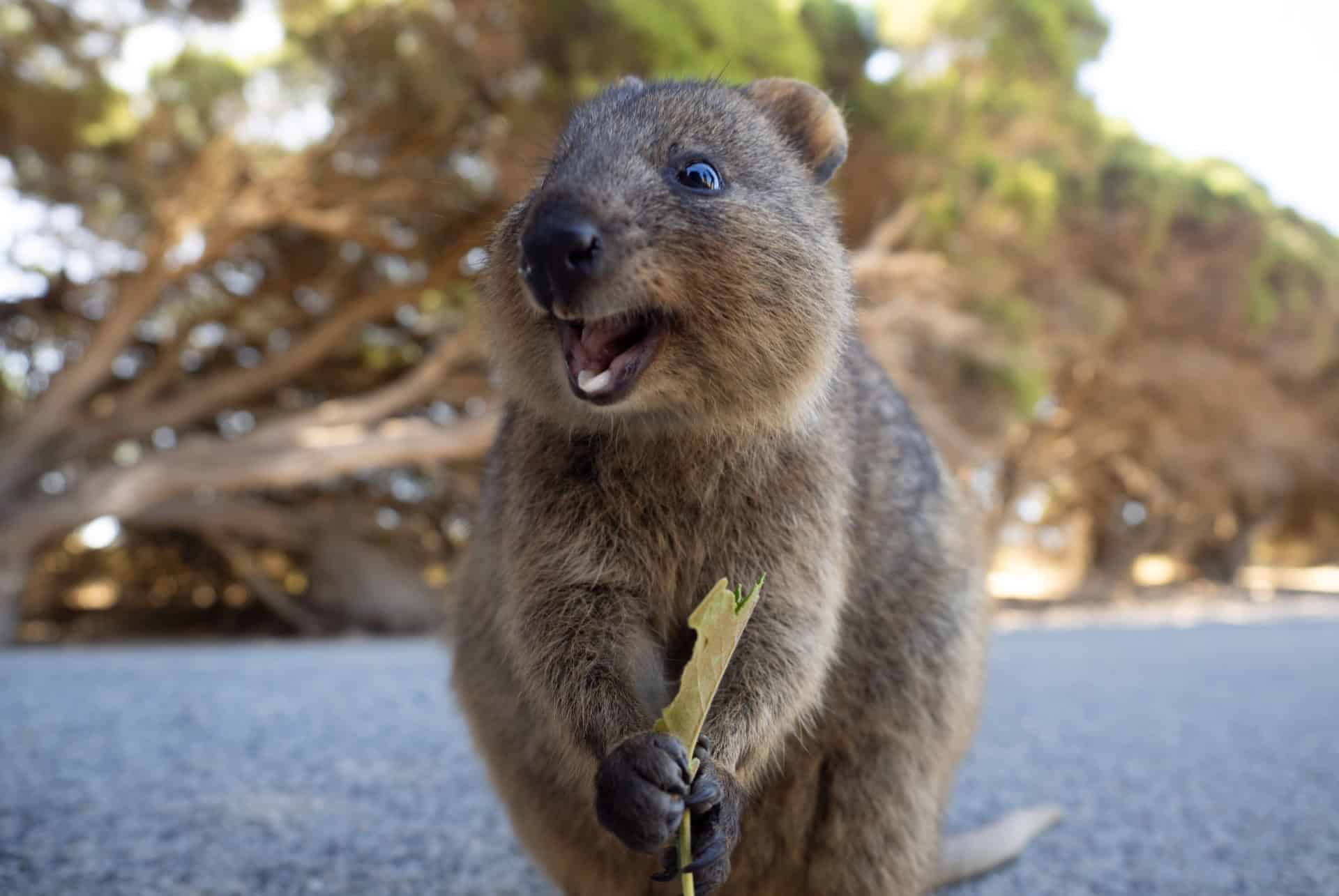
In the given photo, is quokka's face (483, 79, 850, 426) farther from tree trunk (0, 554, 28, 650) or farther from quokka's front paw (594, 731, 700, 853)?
tree trunk (0, 554, 28, 650)

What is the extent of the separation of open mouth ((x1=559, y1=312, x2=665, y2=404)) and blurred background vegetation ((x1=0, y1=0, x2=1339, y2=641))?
16.9 ft

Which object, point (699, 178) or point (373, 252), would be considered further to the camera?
point (373, 252)

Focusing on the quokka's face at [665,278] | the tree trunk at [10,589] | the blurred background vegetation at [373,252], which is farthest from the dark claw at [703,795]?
the tree trunk at [10,589]

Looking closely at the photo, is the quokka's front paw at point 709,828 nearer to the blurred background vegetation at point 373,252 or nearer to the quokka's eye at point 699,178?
the quokka's eye at point 699,178

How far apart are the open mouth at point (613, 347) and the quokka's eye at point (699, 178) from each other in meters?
0.31

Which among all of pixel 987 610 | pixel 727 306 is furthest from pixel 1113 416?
pixel 727 306

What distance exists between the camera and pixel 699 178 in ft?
6.34

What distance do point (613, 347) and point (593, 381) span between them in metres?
0.12

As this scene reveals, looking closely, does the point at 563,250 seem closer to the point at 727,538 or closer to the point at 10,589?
the point at 727,538

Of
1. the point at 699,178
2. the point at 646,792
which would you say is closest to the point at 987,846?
the point at 646,792

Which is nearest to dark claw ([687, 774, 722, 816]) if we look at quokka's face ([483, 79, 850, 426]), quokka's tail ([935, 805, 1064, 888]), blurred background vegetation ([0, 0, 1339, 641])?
quokka's face ([483, 79, 850, 426])

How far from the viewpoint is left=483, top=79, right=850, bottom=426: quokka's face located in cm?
168

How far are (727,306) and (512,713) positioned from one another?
3.77 ft

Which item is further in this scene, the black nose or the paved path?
the paved path
